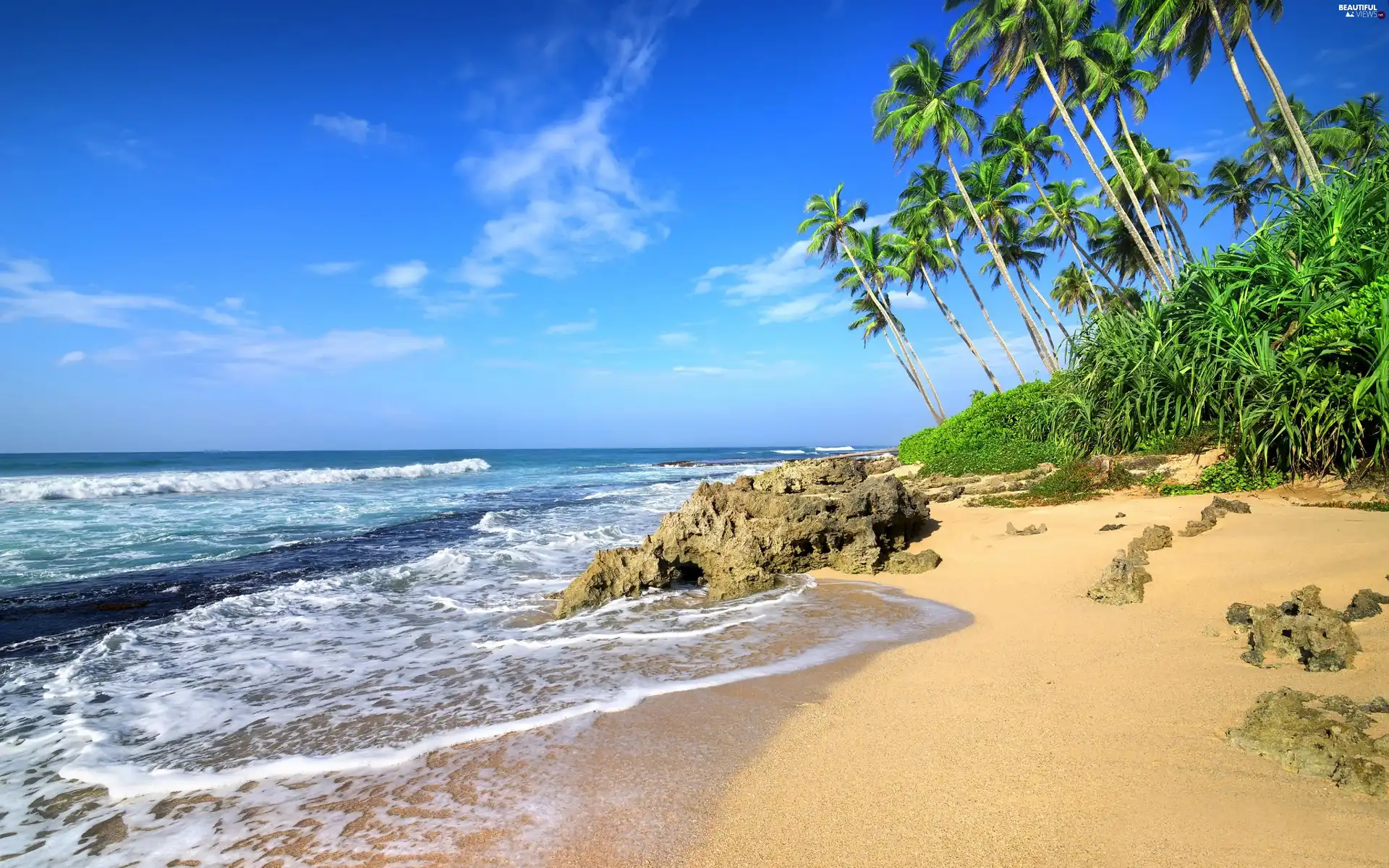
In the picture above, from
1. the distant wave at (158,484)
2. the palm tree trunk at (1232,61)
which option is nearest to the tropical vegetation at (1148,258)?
the palm tree trunk at (1232,61)

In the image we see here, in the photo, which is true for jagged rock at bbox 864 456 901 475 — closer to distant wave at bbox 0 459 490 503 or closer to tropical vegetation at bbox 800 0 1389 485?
tropical vegetation at bbox 800 0 1389 485

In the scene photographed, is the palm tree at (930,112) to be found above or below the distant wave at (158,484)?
above

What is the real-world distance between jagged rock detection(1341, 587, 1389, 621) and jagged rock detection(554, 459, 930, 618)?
13.5ft

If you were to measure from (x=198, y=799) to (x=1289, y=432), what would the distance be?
10903mm

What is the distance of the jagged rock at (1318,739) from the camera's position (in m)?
2.42

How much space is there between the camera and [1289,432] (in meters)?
7.27

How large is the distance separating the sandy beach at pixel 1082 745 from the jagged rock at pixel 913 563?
1639 millimetres

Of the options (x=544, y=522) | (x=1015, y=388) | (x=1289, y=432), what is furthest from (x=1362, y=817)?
(x=1015, y=388)

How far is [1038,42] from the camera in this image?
19.7 meters

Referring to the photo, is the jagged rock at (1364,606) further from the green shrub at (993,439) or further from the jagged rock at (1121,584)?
the green shrub at (993,439)

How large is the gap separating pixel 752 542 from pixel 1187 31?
21507 millimetres

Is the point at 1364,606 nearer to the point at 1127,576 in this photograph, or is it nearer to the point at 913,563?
the point at 1127,576

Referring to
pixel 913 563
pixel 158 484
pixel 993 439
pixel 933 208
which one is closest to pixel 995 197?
pixel 933 208

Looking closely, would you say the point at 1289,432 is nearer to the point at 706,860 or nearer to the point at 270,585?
the point at 706,860
